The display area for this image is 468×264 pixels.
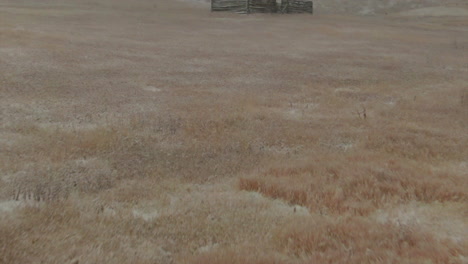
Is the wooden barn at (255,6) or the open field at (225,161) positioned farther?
the wooden barn at (255,6)

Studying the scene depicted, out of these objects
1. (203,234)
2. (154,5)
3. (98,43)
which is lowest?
(203,234)

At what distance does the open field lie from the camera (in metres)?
4.20

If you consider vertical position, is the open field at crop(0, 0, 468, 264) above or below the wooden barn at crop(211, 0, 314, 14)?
below

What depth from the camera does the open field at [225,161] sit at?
4.20 metres

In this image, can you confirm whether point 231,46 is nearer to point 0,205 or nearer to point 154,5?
point 0,205

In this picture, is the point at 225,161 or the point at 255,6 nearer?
the point at 225,161

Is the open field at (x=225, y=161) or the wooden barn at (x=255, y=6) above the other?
the wooden barn at (x=255, y=6)

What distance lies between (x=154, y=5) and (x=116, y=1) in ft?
16.4

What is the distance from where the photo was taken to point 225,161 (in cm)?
694

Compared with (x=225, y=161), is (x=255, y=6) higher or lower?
higher

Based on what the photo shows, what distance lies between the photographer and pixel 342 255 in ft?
13.0

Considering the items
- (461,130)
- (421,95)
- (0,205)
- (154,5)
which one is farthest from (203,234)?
(154,5)

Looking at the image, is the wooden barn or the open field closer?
the open field

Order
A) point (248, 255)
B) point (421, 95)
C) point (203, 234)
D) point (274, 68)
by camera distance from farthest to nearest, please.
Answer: point (274, 68)
point (421, 95)
point (203, 234)
point (248, 255)
